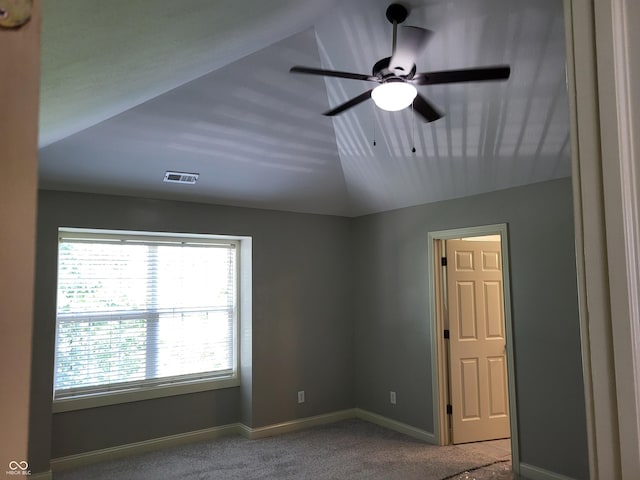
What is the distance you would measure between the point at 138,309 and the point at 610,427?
13.9 ft

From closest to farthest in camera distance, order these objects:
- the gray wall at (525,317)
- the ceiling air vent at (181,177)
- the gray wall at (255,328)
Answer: the gray wall at (525,317), the gray wall at (255,328), the ceiling air vent at (181,177)

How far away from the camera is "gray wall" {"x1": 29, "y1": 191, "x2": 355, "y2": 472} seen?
139 inches

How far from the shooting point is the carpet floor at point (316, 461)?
3.57 metres

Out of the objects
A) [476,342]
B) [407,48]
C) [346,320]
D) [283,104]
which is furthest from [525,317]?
[283,104]

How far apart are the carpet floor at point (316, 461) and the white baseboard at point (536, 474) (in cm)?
13

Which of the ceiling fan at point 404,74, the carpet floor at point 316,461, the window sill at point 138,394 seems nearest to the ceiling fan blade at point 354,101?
the ceiling fan at point 404,74

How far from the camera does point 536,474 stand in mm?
3430

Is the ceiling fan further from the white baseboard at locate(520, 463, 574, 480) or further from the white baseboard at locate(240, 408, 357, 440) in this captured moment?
the white baseboard at locate(240, 408, 357, 440)

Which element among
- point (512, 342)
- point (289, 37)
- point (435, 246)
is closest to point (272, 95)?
point (289, 37)

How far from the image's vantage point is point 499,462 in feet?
12.4

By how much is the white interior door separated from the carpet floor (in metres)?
0.21

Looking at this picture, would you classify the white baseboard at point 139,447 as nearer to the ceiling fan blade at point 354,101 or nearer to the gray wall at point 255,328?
the gray wall at point 255,328

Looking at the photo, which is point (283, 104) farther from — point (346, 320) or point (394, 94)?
point (346, 320)

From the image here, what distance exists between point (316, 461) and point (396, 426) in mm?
1101
